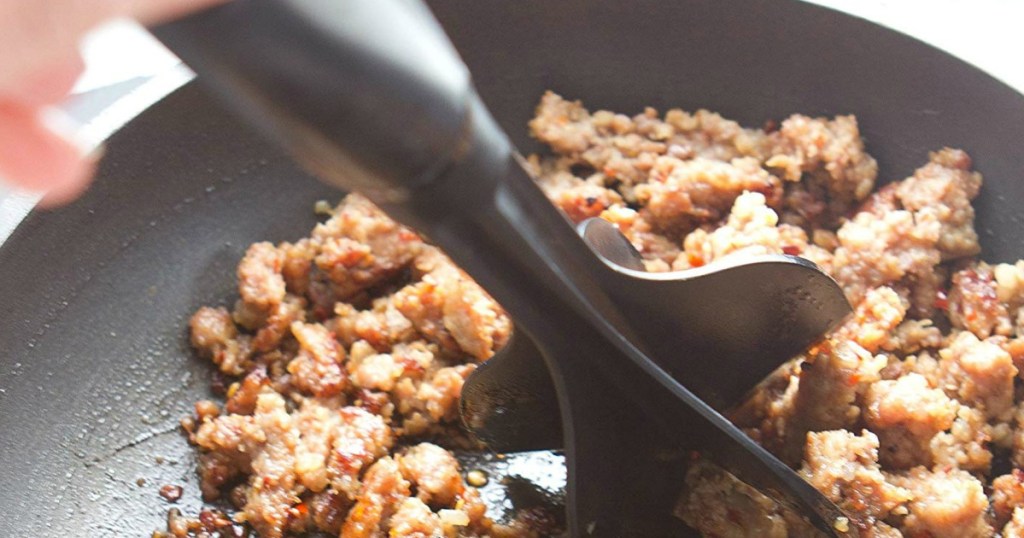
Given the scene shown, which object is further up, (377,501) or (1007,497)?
(1007,497)

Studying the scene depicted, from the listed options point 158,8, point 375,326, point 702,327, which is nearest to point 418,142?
point 158,8

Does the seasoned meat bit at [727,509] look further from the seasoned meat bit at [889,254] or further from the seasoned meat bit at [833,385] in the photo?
the seasoned meat bit at [889,254]

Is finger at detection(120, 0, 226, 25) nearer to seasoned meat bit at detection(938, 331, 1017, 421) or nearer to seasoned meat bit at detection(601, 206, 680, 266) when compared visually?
seasoned meat bit at detection(601, 206, 680, 266)

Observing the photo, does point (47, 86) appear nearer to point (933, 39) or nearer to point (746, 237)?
point (746, 237)

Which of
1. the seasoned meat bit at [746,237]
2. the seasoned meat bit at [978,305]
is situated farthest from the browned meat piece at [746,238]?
the seasoned meat bit at [978,305]

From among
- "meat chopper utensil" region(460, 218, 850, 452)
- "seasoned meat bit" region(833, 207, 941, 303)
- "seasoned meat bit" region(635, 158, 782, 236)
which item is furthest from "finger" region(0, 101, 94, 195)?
"seasoned meat bit" region(833, 207, 941, 303)

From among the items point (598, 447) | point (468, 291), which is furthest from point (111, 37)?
point (598, 447)

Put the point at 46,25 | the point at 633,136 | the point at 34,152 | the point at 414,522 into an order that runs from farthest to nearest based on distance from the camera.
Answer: the point at 633,136 → the point at 414,522 → the point at 34,152 → the point at 46,25
